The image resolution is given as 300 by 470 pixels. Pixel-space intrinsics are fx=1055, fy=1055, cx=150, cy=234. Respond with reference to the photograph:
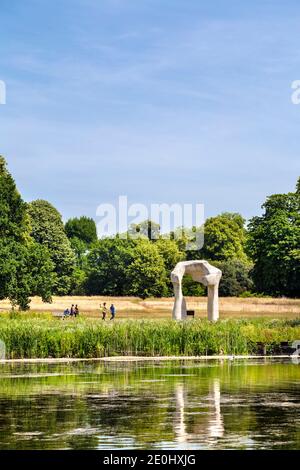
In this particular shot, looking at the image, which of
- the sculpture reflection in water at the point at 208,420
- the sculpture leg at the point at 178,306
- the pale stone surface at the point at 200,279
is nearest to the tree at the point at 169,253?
the pale stone surface at the point at 200,279

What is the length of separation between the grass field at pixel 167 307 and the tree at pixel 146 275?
680 inches

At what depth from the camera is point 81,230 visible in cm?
16225

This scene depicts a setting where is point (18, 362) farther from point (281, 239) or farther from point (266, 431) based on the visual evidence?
point (281, 239)

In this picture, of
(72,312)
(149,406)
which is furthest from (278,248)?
(149,406)

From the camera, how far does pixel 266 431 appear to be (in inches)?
904

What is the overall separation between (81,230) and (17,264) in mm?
96184

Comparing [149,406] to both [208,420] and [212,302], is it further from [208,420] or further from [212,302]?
[212,302]

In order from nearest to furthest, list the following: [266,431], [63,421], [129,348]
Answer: [266,431] → [63,421] → [129,348]

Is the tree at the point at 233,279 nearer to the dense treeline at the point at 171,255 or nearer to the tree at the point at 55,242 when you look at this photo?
the dense treeline at the point at 171,255

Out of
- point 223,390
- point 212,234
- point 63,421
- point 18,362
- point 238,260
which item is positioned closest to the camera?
point 63,421

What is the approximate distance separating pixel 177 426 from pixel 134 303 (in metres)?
71.3

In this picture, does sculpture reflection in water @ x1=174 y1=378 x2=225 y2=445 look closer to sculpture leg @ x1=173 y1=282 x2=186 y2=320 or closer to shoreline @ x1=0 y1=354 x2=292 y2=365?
shoreline @ x1=0 y1=354 x2=292 y2=365

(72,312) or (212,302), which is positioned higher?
(212,302)

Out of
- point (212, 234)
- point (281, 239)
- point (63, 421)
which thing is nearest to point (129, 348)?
point (63, 421)
